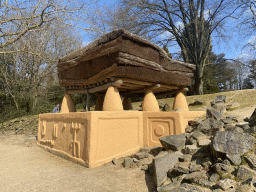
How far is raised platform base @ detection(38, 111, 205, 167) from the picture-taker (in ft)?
13.5

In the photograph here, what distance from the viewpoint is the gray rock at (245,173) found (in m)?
2.30

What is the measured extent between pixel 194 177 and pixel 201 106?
21.7ft

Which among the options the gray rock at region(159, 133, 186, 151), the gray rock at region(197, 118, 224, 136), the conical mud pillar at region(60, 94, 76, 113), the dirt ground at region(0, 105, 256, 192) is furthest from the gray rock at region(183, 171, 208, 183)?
the conical mud pillar at region(60, 94, 76, 113)

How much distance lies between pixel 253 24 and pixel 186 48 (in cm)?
494

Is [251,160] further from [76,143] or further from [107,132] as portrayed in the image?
[76,143]

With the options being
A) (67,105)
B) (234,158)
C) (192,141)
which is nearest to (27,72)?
(67,105)

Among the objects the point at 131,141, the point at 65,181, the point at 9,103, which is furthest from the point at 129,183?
the point at 9,103

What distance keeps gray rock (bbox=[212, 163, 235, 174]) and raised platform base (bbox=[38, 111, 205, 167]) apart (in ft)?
6.32

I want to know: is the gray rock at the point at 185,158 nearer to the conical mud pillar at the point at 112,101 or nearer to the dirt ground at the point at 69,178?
the dirt ground at the point at 69,178

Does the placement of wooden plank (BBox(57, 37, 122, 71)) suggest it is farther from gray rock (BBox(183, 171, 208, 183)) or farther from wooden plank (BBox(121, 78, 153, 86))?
gray rock (BBox(183, 171, 208, 183))

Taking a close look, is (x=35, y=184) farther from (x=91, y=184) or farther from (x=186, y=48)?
(x=186, y=48)

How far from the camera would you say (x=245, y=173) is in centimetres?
234

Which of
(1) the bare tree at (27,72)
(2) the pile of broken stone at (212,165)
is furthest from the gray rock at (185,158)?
(1) the bare tree at (27,72)

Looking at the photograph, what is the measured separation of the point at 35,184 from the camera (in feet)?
11.3
